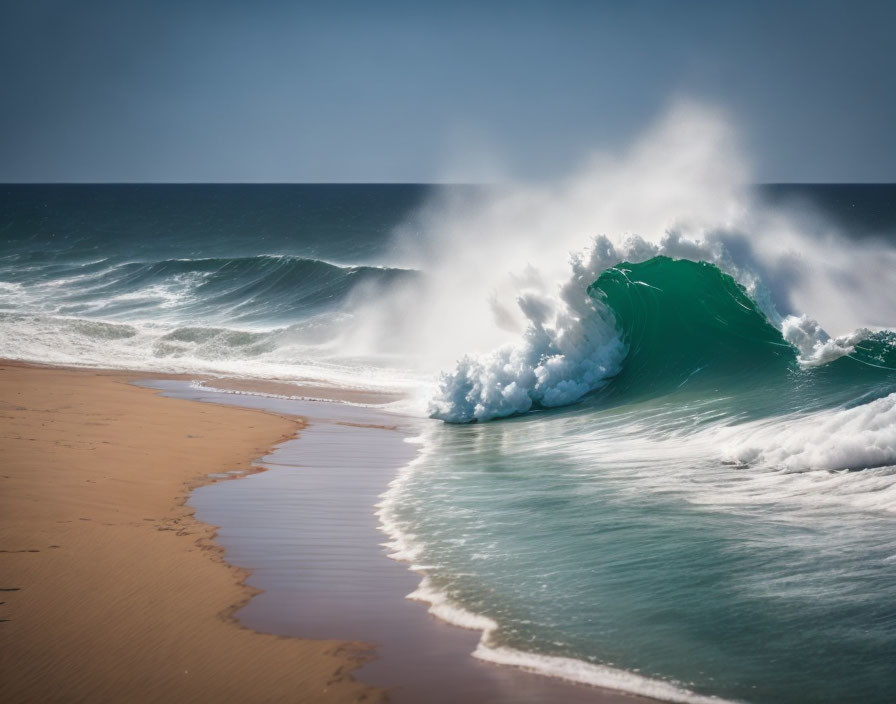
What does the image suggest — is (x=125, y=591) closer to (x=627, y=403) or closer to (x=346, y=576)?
(x=346, y=576)

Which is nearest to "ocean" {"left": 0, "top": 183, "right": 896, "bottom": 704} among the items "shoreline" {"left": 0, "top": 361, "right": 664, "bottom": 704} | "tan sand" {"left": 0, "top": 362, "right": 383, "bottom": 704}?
"shoreline" {"left": 0, "top": 361, "right": 664, "bottom": 704}

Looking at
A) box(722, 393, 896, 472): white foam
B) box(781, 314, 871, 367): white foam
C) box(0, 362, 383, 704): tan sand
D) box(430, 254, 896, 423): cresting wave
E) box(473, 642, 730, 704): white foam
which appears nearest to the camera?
box(473, 642, 730, 704): white foam

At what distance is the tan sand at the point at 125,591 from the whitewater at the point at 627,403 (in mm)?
1187

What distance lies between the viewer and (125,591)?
17.8ft

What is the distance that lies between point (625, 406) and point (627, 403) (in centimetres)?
15

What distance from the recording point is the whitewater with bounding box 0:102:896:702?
15.9ft

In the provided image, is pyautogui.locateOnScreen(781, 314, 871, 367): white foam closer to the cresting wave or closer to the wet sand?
the cresting wave

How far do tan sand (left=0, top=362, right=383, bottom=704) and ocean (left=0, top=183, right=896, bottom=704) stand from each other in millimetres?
1233

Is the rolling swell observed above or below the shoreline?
above

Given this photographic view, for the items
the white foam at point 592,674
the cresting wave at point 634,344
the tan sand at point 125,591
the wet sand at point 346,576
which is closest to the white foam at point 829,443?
the cresting wave at point 634,344

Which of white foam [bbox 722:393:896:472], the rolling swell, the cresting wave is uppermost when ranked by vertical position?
the rolling swell

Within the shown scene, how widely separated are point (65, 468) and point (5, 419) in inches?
117

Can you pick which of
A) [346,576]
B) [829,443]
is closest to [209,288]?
[829,443]

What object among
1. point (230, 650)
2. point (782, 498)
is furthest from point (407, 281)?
point (230, 650)
